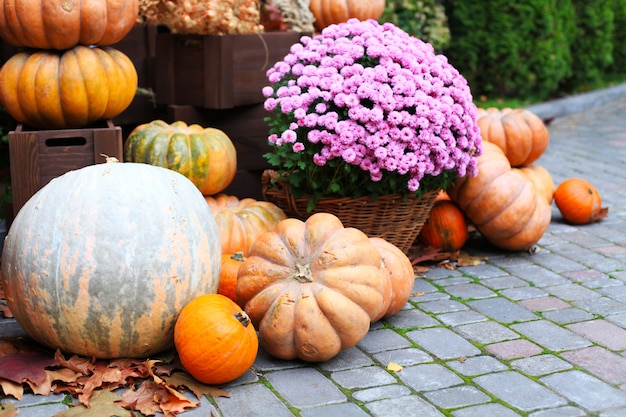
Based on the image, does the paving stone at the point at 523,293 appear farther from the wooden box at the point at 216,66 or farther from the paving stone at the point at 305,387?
the wooden box at the point at 216,66

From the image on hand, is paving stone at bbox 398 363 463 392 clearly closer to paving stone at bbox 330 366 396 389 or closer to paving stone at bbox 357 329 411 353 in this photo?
paving stone at bbox 330 366 396 389

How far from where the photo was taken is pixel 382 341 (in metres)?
3.86

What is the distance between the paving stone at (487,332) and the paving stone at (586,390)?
0.43 metres

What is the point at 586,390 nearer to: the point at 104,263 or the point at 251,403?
the point at 251,403

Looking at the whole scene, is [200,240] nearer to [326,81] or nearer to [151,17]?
[326,81]

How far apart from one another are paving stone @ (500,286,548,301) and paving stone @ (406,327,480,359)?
2.09ft

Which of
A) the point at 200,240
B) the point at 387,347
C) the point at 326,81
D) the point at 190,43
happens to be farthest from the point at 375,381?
the point at 190,43

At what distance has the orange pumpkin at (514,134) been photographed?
548 centimetres

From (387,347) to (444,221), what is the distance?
1.47 metres

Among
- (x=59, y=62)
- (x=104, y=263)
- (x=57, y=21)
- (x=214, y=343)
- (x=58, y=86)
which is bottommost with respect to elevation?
(x=214, y=343)

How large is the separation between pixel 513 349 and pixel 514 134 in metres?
2.09

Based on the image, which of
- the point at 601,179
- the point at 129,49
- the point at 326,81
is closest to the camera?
the point at 326,81

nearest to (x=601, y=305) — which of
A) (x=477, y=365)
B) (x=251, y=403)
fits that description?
(x=477, y=365)

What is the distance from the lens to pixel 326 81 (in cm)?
448
